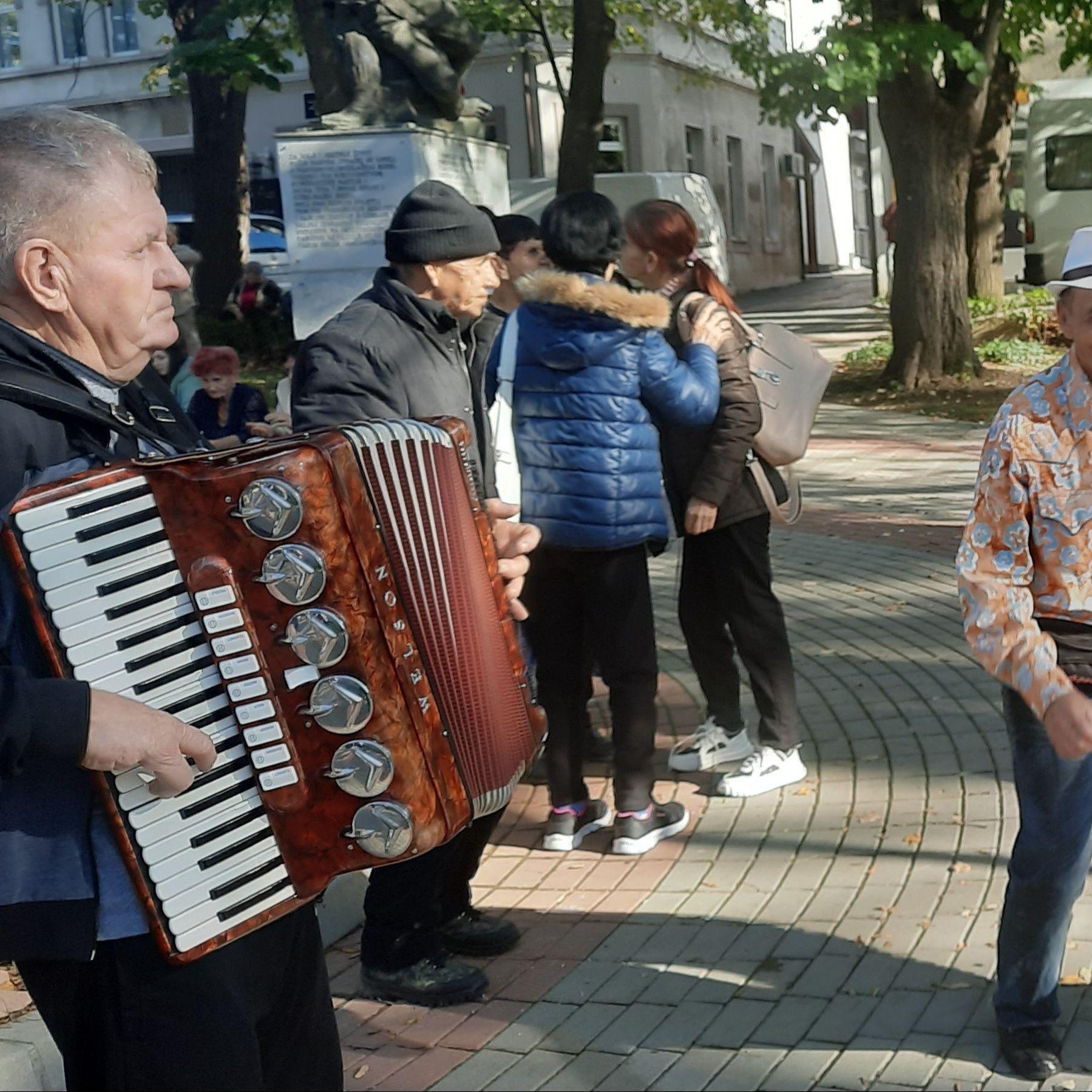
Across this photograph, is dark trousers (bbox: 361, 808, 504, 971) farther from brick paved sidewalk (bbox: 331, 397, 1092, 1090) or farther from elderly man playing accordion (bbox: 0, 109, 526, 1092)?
elderly man playing accordion (bbox: 0, 109, 526, 1092)

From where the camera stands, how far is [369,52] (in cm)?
1262

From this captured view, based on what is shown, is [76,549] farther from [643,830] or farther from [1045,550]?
[643,830]

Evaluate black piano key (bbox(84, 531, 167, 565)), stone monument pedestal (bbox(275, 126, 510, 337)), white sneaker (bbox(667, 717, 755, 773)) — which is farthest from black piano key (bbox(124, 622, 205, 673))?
stone monument pedestal (bbox(275, 126, 510, 337))

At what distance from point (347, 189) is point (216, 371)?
20.1 ft

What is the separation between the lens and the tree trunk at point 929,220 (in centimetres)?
1620

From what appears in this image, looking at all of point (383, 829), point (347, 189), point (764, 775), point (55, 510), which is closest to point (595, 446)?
point (764, 775)

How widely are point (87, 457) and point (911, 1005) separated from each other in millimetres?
2713

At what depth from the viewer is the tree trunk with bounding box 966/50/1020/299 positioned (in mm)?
21094

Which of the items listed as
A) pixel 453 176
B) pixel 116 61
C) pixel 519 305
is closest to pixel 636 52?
pixel 116 61

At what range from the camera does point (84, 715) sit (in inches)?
77.0

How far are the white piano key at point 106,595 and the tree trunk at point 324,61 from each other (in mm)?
11366

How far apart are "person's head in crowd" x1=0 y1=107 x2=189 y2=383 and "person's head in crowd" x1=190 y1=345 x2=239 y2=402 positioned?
4.94 meters

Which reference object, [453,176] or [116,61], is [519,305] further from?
[116,61]

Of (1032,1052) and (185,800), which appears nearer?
(185,800)
